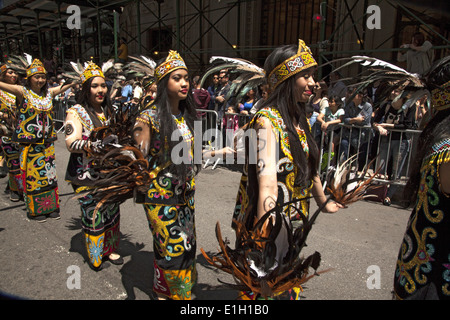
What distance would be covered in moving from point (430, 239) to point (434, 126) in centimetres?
51

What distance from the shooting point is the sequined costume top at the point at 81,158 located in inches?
129

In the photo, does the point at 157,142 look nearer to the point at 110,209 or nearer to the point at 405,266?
the point at 110,209

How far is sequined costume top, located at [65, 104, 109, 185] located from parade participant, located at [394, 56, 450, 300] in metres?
2.74

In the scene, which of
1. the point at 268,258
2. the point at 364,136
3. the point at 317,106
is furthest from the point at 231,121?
the point at 268,258

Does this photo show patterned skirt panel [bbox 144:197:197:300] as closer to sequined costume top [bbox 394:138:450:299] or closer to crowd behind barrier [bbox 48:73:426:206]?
sequined costume top [bbox 394:138:450:299]

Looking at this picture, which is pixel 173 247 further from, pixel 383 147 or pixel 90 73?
pixel 383 147

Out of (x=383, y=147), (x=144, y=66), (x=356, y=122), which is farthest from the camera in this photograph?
(x=356, y=122)

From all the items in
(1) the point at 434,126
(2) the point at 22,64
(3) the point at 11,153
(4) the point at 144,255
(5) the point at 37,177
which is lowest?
(4) the point at 144,255

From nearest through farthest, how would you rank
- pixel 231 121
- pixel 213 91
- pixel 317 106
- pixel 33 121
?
1. pixel 33 121
2. pixel 317 106
3. pixel 231 121
4. pixel 213 91

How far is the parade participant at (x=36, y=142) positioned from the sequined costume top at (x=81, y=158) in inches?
54.7

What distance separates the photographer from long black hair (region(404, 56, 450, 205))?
1475 mm

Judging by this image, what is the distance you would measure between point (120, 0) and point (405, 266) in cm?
1334

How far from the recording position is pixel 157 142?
2.50m

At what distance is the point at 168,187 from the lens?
2.47m
